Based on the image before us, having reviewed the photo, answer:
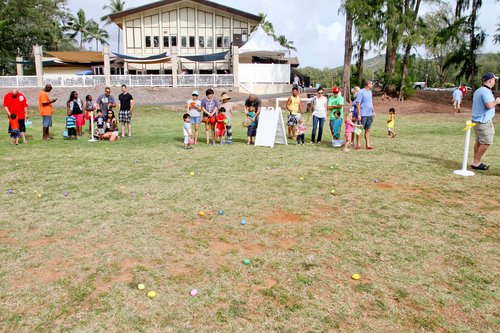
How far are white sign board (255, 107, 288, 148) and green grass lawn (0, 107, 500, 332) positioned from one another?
2833mm

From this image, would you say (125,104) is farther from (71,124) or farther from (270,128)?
(270,128)

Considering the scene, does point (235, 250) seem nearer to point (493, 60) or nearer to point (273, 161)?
point (273, 161)

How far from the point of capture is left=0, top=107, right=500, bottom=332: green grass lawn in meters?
3.33

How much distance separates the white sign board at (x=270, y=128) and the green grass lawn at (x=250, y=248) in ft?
9.29

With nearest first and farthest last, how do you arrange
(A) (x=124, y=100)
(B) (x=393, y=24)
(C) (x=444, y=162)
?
(C) (x=444, y=162) < (A) (x=124, y=100) < (B) (x=393, y=24)

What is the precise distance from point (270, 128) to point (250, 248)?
753cm

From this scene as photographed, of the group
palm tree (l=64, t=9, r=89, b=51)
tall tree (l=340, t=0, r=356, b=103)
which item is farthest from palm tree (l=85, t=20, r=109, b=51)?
tall tree (l=340, t=0, r=356, b=103)

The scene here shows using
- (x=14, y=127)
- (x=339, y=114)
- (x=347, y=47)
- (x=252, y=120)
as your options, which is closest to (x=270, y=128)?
(x=252, y=120)

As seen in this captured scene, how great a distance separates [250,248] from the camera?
4.64 m

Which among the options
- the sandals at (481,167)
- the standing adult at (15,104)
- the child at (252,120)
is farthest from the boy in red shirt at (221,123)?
the sandals at (481,167)

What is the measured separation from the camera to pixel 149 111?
23641 millimetres

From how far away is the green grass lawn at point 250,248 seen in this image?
3332 mm

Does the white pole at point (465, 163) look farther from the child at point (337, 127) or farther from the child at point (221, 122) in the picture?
the child at point (221, 122)

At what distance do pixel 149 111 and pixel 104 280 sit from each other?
20665 mm
